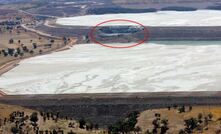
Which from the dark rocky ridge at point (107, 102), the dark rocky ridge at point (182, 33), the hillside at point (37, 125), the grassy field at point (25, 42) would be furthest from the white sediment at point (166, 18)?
the hillside at point (37, 125)

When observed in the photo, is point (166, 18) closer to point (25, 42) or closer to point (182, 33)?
point (182, 33)

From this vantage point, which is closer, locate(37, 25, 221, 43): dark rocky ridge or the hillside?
the hillside

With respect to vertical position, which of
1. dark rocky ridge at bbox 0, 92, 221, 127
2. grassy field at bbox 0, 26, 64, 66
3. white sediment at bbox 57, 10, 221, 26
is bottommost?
dark rocky ridge at bbox 0, 92, 221, 127

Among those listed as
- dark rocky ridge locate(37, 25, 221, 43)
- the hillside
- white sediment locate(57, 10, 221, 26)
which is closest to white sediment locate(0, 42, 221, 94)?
dark rocky ridge locate(37, 25, 221, 43)

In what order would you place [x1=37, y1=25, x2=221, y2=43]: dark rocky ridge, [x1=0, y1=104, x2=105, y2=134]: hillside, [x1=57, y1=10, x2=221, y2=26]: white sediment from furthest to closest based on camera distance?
1. [x1=57, y1=10, x2=221, y2=26]: white sediment
2. [x1=37, y1=25, x2=221, y2=43]: dark rocky ridge
3. [x1=0, y1=104, x2=105, y2=134]: hillside

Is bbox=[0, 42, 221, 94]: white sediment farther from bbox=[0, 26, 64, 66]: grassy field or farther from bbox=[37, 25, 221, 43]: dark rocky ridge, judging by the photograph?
bbox=[37, 25, 221, 43]: dark rocky ridge

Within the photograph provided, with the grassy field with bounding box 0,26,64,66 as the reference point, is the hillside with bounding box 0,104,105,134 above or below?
below

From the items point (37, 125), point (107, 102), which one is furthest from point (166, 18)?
point (37, 125)

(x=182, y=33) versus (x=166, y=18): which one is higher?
(x=166, y=18)

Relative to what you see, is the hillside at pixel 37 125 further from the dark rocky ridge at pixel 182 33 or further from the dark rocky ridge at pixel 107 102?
the dark rocky ridge at pixel 182 33
